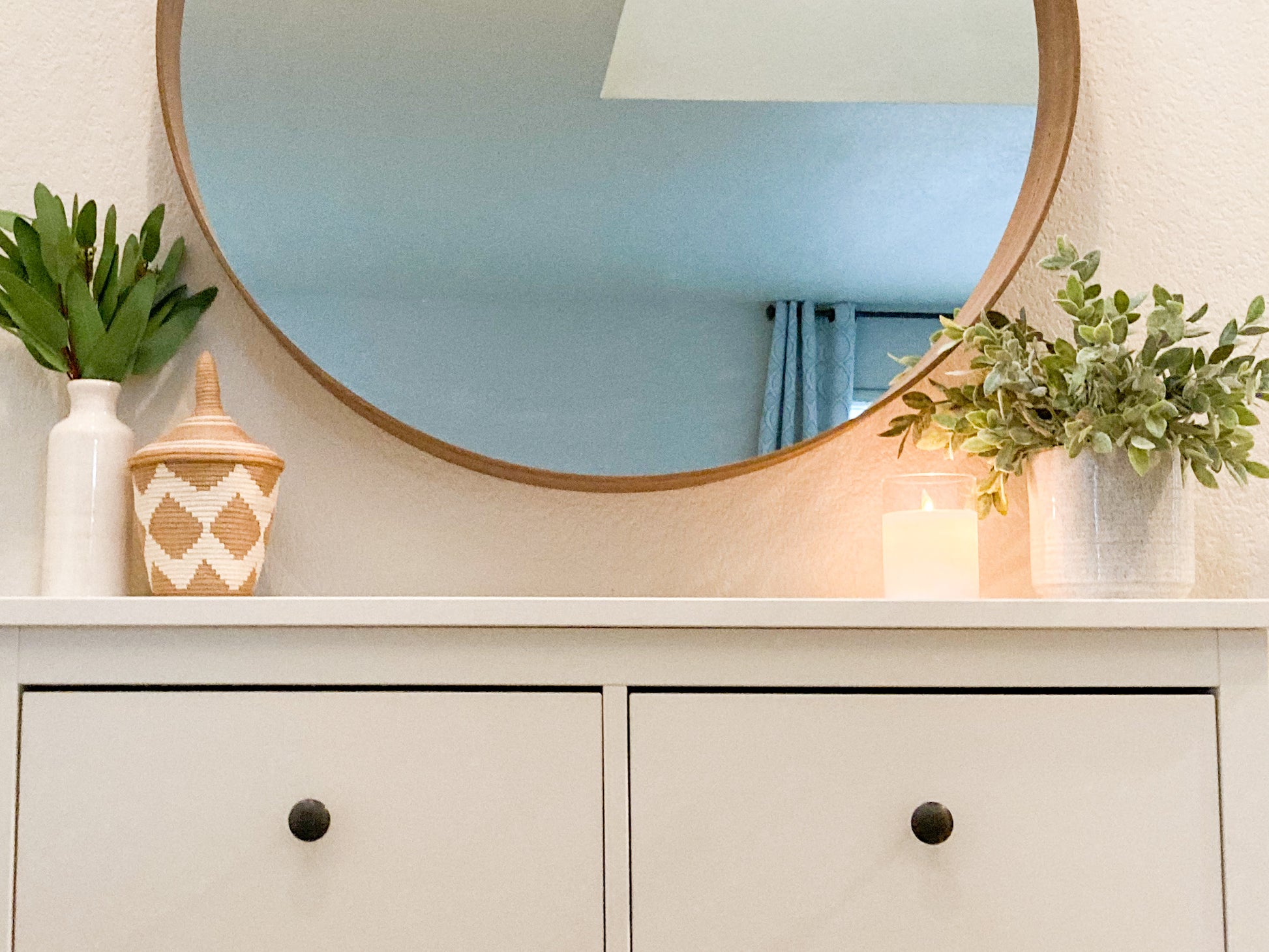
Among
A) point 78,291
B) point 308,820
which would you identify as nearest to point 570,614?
point 308,820

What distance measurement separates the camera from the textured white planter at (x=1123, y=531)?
0.91m

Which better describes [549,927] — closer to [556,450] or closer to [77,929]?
[77,929]

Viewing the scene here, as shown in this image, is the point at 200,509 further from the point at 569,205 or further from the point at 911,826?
the point at 911,826

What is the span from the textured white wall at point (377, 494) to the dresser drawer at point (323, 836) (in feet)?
1.22

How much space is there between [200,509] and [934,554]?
2.26ft

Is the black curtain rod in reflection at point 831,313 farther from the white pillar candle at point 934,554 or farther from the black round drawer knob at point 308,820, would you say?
the black round drawer knob at point 308,820

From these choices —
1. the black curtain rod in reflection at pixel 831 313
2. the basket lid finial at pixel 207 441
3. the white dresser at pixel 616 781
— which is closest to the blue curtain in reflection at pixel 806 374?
the black curtain rod in reflection at pixel 831 313

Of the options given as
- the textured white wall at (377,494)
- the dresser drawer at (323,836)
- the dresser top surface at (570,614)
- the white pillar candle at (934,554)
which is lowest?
the dresser drawer at (323,836)

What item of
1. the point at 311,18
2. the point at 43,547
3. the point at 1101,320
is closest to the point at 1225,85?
the point at 1101,320

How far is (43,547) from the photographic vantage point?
1024mm

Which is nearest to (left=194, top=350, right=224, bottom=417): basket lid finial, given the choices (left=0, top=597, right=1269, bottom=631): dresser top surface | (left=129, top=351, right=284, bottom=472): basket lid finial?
(left=129, top=351, right=284, bottom=472): basket lid finial

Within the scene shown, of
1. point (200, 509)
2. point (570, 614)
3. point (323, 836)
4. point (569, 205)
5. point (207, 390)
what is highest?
point (569, 205)

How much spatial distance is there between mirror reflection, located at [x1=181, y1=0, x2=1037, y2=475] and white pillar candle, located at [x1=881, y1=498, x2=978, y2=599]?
0.16 m

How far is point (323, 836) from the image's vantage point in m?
0.74
